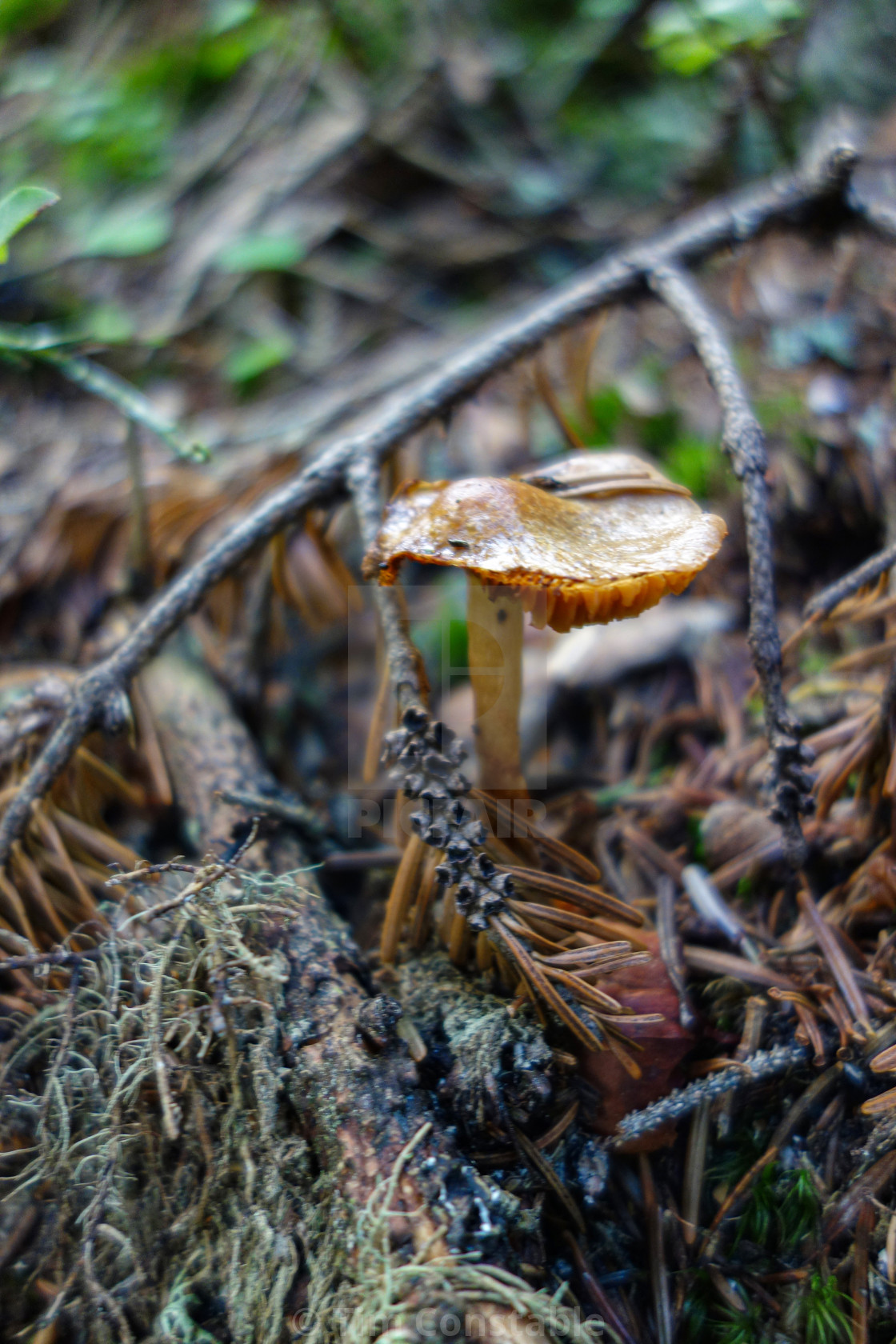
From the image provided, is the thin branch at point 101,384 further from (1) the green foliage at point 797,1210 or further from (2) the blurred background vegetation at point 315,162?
(1) the green foliage at point 797,1210

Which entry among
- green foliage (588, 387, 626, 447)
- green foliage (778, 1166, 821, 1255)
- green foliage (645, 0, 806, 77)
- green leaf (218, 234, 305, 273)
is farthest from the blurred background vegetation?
green foliage (778, 1166, 821, 1255)

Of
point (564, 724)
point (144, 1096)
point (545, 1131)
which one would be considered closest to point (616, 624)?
point (564, 724)

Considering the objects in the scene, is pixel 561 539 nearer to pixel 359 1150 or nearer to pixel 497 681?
pixel 497 681

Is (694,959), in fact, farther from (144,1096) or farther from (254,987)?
(144,1096)

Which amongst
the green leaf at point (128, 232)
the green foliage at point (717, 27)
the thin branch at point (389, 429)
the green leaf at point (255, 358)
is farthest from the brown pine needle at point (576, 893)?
the green leaf at point (128, 232)

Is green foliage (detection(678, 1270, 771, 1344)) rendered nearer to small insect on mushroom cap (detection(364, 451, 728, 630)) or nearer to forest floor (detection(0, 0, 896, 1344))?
forest floor (detection(0, 0, 896, 1344))
